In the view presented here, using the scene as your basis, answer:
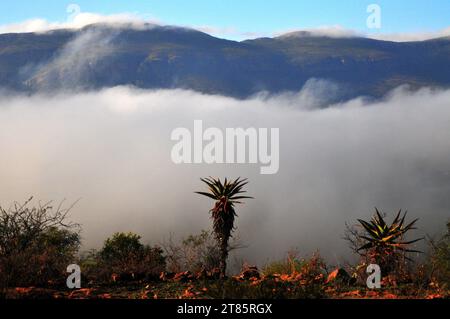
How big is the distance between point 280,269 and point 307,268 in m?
1.15

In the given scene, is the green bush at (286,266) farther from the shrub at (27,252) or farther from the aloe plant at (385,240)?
the shrub at (27,252)

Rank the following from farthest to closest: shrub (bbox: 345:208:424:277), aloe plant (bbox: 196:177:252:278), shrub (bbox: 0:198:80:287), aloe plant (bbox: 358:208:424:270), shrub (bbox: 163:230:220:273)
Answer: aloe plant (bbox: 196:177:252:278) < shrub (bbox: 163:230:220:273) < aloe plant (bbox: 358:208:424:270) < shrub (bbox: 345:208:424:277) < shrub (bbox: 0:198:80:287)

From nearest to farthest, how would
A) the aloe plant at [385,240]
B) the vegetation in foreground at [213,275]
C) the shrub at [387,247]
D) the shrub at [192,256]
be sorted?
the vegetation in foreground at [213,275] < the shrub at [387,247] < the aloe plant at [385,240] < the shrub at [192,256]

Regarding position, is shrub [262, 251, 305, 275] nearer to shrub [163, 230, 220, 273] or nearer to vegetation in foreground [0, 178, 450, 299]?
vegetation in foreground [0, 178, 450, 299]

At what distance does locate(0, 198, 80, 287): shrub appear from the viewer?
16.8 meters

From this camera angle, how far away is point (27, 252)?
1773 cm

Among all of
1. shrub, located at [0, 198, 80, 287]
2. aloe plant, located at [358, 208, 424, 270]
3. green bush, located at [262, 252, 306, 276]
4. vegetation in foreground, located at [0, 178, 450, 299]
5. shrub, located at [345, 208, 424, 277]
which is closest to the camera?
vegetation in foreground, located at [0, 178, 450, 299]

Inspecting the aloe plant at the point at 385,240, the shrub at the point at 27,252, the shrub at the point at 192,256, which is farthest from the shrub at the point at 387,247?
the shrub at the point at 27,252

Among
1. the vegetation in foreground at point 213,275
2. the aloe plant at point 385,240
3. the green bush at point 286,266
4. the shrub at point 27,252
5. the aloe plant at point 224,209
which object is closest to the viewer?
the vegetation in foreground at point 213,275

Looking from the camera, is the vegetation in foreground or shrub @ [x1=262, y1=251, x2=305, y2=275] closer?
the vegetation in foreground

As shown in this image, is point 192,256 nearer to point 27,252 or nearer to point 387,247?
point 387,247

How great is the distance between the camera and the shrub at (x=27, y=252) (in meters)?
16.8

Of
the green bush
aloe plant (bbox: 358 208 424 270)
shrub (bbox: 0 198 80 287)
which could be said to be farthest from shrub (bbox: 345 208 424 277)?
shrub (bbox: 0 198 80 287)

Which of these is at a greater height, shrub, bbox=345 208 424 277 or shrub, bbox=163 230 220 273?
shrub, bbox=345 208 424 277
